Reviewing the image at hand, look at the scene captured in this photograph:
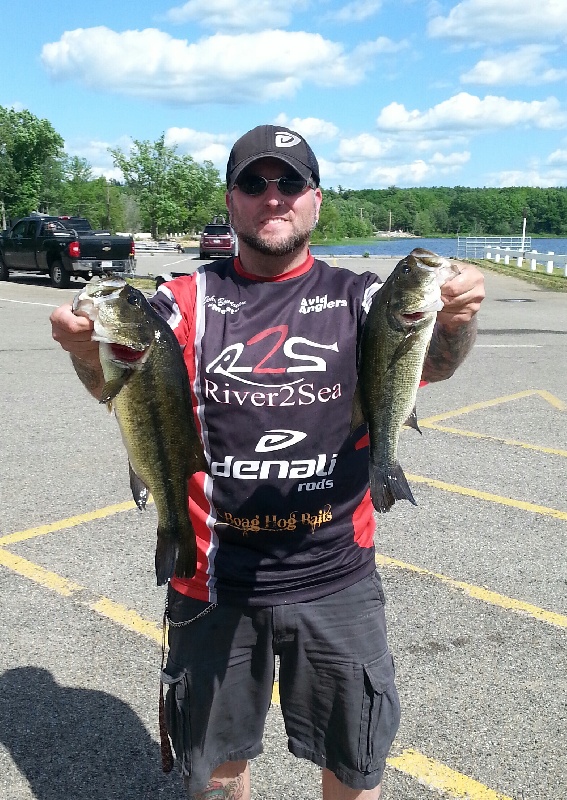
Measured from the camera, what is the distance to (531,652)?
13.5 feet

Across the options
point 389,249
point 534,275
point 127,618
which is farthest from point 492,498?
point 389,249

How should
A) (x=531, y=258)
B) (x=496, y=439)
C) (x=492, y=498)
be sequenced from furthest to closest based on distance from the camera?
1. (x=531, y=258)
2. (x=496, y=439)
3. (x=492, y=498)

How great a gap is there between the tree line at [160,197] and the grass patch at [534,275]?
44.5 feet

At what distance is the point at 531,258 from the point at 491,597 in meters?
32.9

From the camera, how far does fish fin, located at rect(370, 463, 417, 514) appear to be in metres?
2.40

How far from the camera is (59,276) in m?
23.5

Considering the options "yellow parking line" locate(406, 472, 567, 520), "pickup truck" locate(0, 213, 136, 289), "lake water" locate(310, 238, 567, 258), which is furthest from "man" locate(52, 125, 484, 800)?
"lake water" locate(310, 238, 567, 258)

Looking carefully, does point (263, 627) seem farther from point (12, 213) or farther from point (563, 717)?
point (12, 213)

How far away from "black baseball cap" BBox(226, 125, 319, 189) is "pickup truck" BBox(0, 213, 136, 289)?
61.4 ft

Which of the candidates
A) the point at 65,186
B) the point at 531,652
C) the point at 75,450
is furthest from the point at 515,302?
the point at 65,186

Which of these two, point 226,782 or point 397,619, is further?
point 397,619

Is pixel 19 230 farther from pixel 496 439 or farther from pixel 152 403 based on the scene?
pixel 152 403

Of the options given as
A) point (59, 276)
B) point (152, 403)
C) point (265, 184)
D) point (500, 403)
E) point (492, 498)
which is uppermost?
point (265, 184)

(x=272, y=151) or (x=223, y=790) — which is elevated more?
(x=272, y=151)
